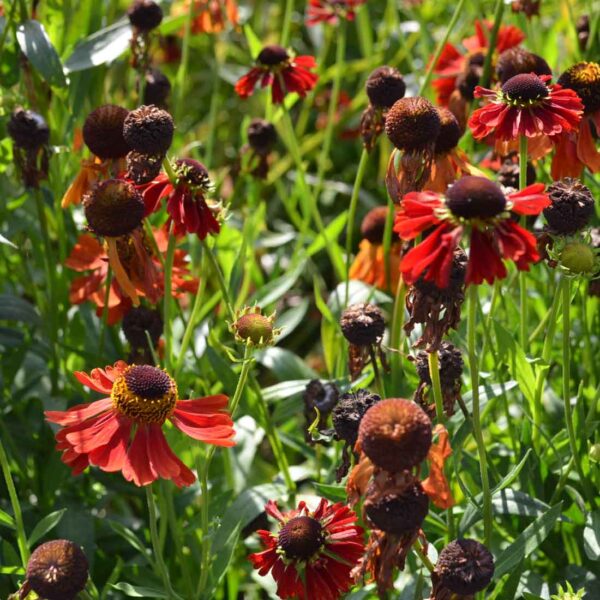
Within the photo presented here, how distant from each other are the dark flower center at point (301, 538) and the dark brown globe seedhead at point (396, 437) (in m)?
0.22

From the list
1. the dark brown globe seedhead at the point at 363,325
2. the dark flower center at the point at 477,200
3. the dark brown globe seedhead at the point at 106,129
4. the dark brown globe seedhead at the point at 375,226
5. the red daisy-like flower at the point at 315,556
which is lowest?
the dark brown globe seedhead at the point at 375,226

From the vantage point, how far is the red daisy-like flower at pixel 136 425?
1.03m

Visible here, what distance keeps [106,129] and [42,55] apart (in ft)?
0.90

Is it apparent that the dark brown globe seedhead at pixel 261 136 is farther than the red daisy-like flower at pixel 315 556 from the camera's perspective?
Yes

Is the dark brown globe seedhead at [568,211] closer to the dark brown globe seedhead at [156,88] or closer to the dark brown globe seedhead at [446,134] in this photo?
the dark brown globe seedhead at [446,134]

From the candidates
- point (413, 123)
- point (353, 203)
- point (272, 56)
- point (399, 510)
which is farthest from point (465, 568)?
Result: point (272, 56)

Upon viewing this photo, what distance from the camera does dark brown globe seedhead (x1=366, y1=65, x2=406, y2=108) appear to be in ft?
4.45

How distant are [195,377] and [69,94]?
0.49m

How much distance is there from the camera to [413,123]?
42.9 inches

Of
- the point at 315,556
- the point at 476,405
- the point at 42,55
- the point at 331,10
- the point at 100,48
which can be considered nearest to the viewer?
the point at 476,405

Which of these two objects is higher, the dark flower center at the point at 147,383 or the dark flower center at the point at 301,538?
the dark flower center at the point at 147,383

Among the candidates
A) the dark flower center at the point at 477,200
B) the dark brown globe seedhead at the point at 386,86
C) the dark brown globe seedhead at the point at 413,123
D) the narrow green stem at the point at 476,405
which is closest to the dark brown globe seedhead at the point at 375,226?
the dark brown globe seedhead at the point at 386,86

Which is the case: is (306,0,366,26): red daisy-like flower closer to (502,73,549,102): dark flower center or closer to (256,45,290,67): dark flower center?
(256,45,290,67): dark flower center

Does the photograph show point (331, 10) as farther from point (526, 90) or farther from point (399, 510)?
point (399, 510)
